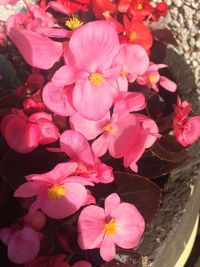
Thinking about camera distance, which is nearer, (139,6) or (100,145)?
(100,145)

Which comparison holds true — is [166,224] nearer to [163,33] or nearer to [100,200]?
[100,200]

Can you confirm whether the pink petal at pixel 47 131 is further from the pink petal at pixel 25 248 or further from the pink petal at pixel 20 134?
the pink petal at pixel 25 248

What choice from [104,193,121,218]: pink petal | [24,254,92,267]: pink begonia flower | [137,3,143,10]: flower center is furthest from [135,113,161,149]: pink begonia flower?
[137,3,143,10]: flower center

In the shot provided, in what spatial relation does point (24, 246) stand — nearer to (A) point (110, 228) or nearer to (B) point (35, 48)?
(A) point (110, 228)

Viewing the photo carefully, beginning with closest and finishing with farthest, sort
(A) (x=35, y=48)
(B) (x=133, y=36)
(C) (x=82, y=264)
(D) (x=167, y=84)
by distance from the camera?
(A) (x=35, y=48) → (C) (x=82, y=264) → (B) (x=133, y=36) → (D) (x=167, y=84)

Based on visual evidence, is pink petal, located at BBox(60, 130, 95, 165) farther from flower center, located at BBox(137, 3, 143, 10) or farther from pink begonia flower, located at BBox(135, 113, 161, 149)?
flower center, located at BBox(137, 3, 143, 10)

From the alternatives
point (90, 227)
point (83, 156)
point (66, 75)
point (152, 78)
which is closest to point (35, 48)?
point (66, 75)

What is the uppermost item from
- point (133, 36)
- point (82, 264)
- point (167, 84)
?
point (133, 36)

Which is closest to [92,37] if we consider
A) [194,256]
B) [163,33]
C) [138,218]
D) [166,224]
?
[138,218]

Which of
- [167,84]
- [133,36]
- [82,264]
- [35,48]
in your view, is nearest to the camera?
[35,48]
